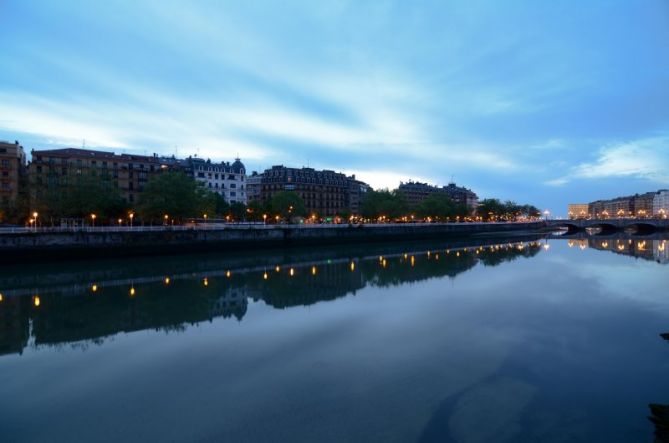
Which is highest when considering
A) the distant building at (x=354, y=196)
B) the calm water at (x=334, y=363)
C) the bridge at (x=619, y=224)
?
the distant building at (x=354, y=196)

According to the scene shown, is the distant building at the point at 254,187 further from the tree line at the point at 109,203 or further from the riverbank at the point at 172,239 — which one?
the riverbank at the point at 172,239

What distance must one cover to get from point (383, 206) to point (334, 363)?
3010 inches

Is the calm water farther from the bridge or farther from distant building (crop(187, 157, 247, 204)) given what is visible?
the bridge

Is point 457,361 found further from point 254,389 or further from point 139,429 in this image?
point 139,429

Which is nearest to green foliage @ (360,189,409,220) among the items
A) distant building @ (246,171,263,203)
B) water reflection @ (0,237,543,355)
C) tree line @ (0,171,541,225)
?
distant building @ (246,171,263,203)

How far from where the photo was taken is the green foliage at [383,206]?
86.1 meters

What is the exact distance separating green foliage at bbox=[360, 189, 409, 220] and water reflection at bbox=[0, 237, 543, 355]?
51.4 m

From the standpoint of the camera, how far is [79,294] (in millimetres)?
20797

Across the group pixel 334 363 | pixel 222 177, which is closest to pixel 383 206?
pixel 222 177

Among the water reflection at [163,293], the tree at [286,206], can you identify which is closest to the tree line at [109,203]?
the tree at [286,206]

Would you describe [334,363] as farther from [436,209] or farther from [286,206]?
[436,209]

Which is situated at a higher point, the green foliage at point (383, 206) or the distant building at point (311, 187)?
the distant building at point (311, 187)

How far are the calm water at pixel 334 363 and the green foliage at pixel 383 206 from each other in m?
63.8

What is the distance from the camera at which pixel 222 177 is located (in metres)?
82.2
